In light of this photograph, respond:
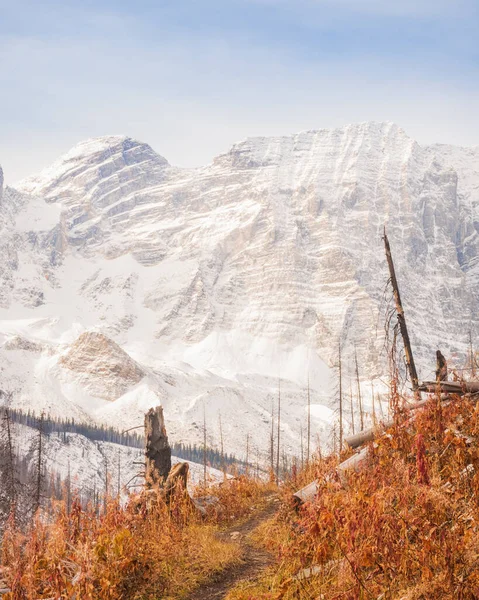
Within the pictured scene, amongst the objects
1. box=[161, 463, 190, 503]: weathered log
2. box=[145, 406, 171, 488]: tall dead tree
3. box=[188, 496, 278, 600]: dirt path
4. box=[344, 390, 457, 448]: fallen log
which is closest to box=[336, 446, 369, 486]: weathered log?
box=[344, 390, 457, 448]: fallen log

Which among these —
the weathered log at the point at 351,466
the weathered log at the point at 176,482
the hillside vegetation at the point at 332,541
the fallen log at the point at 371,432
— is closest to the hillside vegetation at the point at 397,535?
the hillside vegetation at the point at 332,541

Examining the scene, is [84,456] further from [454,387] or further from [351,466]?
[351,466]

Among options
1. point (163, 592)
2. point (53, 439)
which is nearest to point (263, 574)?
point (163, 592)

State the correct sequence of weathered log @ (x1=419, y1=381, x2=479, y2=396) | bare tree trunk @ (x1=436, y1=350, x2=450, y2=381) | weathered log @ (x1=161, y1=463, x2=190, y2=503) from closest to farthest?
1. weathered log @ (x1=419, y1=381, x2=479, y2=396)
2. bare tree trunk @ (x1=436, y1=350, x2=450, y2=381)
3. weathered log @ (x1=161, y1=463, x2=190, y2=503)

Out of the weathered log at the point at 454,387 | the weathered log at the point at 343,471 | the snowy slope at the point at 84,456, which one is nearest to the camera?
the weathered log at the point at 343,471

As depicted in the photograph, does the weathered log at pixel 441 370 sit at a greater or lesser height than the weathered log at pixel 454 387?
greater

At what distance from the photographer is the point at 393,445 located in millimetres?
8148

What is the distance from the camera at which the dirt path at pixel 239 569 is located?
7.68m

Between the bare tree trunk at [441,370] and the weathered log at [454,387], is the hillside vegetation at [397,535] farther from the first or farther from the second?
the bare tree trunk at [441,370]

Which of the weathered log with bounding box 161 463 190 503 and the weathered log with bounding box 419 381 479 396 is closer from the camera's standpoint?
the weathered log with bounding box 419 381 479 396

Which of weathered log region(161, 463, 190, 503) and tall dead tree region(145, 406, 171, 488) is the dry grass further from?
tall dead tree region(145, 406, 171, 488)

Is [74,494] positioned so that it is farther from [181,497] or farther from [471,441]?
[471,441]

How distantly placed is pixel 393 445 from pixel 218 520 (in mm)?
5081

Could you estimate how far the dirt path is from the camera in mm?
7680
